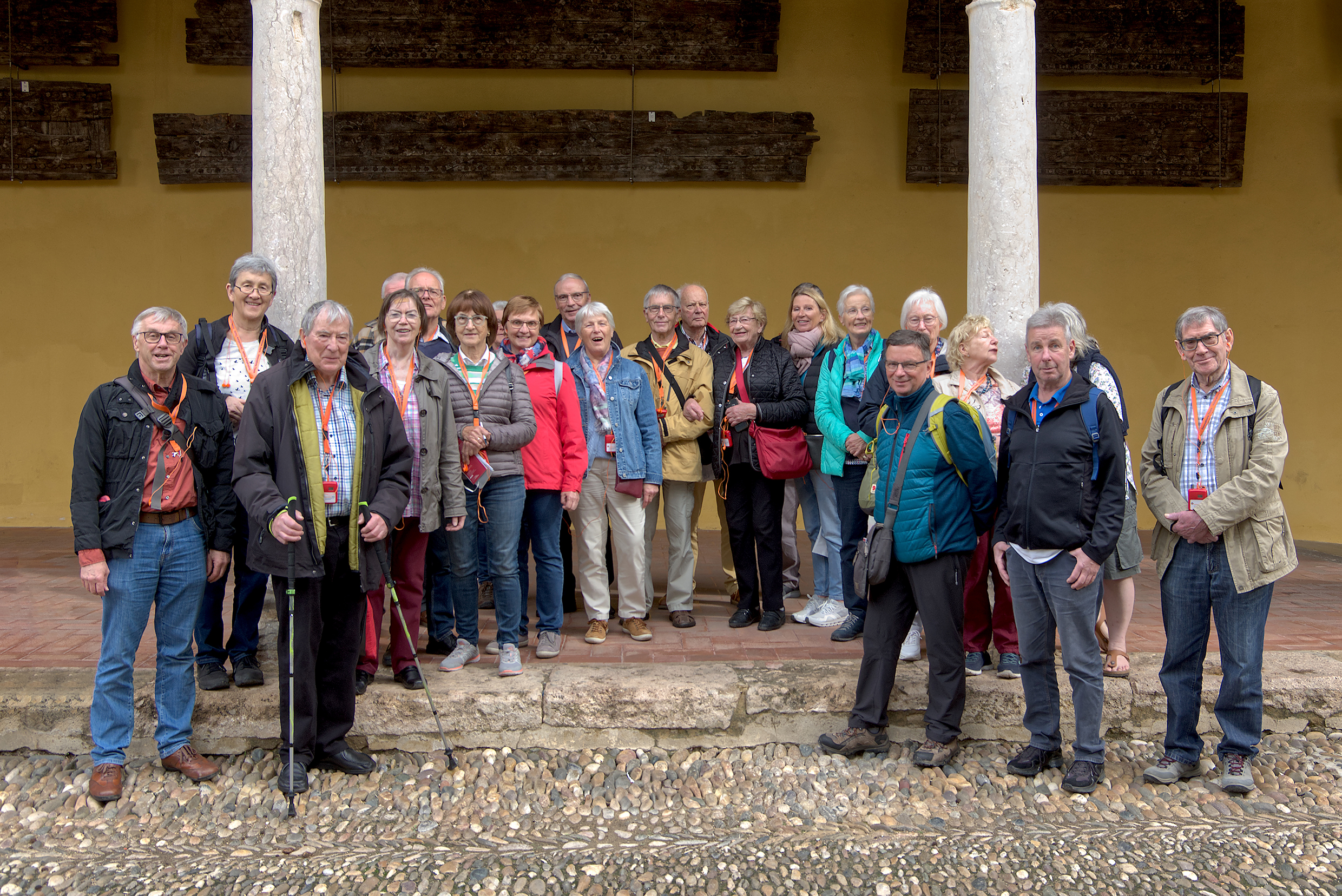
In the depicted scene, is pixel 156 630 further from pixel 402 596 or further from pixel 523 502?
pixel 523 502

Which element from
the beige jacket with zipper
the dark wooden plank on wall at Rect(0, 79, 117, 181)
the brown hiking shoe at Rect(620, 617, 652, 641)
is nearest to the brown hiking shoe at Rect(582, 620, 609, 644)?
the brown hiking shoe at Rect(620, 617, 652, 641)

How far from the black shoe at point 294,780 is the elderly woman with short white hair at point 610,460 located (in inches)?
59.7

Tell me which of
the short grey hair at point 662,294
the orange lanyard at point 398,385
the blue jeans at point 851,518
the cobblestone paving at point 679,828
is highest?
the short grey hair at point 662,294

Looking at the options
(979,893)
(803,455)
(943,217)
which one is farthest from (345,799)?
(943,217)

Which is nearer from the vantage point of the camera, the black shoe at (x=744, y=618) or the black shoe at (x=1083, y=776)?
the black shoe at (x=1083, y=776)

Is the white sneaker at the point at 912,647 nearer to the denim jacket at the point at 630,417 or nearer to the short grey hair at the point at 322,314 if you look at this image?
the denim jacket at the point at 630,417

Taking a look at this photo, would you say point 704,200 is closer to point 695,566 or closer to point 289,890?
point 695,566

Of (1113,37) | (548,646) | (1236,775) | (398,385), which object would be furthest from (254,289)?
(1113,37)

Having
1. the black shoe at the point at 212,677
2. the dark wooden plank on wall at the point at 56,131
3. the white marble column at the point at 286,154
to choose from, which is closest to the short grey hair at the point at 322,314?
the white marble column at the point at 286,154

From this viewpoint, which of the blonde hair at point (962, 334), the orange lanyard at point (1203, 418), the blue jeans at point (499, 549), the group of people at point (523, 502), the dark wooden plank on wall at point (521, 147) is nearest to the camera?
the group of people at point (523, 502)

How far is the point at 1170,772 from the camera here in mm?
3990

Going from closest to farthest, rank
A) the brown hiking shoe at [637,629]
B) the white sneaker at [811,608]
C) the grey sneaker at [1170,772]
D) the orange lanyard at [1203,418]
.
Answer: the orange lanyard at [1203,418]
the grey sneaker at [1170,772]
the brown hiking shoe at [637,629]
the white sneaker at [811,608]

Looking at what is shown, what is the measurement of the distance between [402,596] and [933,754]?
232 centimetres

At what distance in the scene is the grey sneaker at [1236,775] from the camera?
3.89m
